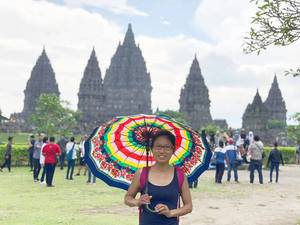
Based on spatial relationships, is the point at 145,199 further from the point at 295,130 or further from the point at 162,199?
the point at 295,130

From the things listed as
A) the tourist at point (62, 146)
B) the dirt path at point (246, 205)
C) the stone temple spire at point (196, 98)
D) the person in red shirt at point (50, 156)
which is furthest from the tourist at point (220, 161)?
the stone temple spire at point (196, 98)

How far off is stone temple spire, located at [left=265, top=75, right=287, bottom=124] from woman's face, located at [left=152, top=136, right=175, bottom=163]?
11150 centimetres

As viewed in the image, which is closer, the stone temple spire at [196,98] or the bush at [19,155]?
the bush at [19,155]

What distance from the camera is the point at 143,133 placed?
5.44 m

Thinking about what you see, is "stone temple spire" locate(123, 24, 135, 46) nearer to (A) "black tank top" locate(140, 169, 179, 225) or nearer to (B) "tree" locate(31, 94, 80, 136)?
(B) "tree" locate(31, 94, 80, 136)

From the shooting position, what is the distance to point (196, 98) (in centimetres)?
10500

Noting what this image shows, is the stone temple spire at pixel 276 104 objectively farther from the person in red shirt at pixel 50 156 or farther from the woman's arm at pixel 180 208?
the woman's arm at pixel 180 208

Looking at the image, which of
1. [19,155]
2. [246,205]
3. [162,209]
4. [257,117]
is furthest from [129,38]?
[162,209]

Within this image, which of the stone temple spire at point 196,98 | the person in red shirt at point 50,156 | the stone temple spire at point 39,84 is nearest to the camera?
the person in red shirt at point 50,156

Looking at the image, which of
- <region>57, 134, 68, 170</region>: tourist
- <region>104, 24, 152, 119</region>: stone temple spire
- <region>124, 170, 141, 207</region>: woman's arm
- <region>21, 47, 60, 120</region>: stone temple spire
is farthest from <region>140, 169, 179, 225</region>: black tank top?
<region>104, 24, 152, 119</region>: stone temple spire

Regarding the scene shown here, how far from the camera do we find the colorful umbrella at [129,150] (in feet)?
17.9

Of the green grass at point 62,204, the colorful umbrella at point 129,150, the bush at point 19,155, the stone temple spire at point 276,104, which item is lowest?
the green grass at point 62,204

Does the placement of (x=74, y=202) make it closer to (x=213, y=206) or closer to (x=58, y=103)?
(x=213, y=206)

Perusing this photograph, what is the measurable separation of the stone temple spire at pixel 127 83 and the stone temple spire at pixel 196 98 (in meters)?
18.4
